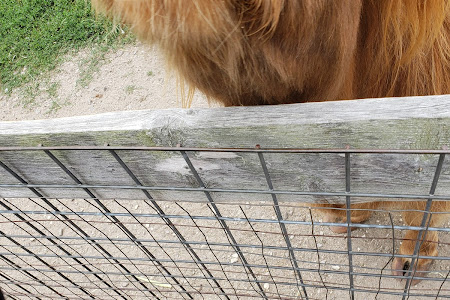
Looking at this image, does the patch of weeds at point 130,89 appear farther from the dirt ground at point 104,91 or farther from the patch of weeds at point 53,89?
the patch of weeds at point 53,89

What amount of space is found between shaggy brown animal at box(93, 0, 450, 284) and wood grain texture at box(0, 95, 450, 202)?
10 centimetres

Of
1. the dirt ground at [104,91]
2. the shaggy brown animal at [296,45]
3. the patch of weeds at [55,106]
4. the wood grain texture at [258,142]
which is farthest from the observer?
the patch of weeds at [55,106]

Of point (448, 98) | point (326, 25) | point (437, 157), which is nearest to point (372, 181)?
point (437, 157)

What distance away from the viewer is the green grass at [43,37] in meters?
3.75

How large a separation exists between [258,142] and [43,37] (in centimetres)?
362

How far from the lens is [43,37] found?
12.8ft

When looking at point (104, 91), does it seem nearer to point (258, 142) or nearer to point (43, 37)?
point (43, 37)

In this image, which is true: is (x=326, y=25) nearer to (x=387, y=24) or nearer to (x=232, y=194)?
(x=387, y=24)

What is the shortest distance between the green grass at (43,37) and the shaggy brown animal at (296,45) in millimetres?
2792

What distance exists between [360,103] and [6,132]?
0.92 m

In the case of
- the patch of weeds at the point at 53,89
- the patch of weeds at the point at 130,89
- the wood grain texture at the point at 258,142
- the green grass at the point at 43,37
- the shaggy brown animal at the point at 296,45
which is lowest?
the wood grain texture at the point at 258,142

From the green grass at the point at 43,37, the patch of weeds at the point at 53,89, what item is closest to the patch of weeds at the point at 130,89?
the green grass at the point at 43,37

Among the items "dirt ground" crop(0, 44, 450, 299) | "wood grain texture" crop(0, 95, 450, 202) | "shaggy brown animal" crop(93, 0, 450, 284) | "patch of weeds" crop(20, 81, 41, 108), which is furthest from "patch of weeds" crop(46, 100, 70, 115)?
"shaggy brown animal" crop(93, 0, 450, 284)

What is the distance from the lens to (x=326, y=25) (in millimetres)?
898
